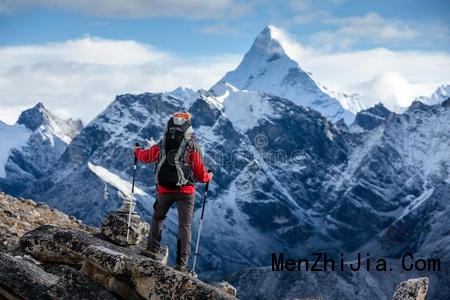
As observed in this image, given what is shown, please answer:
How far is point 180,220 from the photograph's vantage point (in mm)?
20500

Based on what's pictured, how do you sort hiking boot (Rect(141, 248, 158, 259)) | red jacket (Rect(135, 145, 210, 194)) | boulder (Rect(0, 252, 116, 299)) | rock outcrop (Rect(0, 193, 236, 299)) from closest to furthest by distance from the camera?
boulder (Rect(0, 252, 116, 299))
rock outcrop (Rect(0, 193, 236, 299))
red jacket (Rect(135, 145, 210, 194))
hiking boot (Rect(141, 248, 158, 259))

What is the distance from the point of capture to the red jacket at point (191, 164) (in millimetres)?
20188

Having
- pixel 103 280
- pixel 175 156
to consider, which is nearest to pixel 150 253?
pixel 175 156

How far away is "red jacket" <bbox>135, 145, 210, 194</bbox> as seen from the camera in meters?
20.2

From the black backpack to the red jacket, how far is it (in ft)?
0.49

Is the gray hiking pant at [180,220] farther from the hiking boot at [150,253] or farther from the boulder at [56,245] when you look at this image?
the boulder at [56,245]

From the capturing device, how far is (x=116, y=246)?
20.8 meters

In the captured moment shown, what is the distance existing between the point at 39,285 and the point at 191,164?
666cm

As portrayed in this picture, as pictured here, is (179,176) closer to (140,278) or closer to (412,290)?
(140,278)

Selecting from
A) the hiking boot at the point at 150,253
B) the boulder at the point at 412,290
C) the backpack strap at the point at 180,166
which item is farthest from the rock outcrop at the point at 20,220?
the boulder at the point at 412,290

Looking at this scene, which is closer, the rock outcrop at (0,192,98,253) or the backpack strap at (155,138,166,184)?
the backpack strap at (155,138,166,184)

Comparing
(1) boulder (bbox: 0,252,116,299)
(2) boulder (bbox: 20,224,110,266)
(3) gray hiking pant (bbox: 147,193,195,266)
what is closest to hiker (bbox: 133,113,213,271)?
(3) gray hiking pant (bbox: 147,193,195,266)

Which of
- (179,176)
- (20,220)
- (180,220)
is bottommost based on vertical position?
(20,220)

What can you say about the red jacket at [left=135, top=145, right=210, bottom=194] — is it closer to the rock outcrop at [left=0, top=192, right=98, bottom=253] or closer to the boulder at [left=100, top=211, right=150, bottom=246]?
the boulder at [left=100, top=211, right=150, bottom=246]
